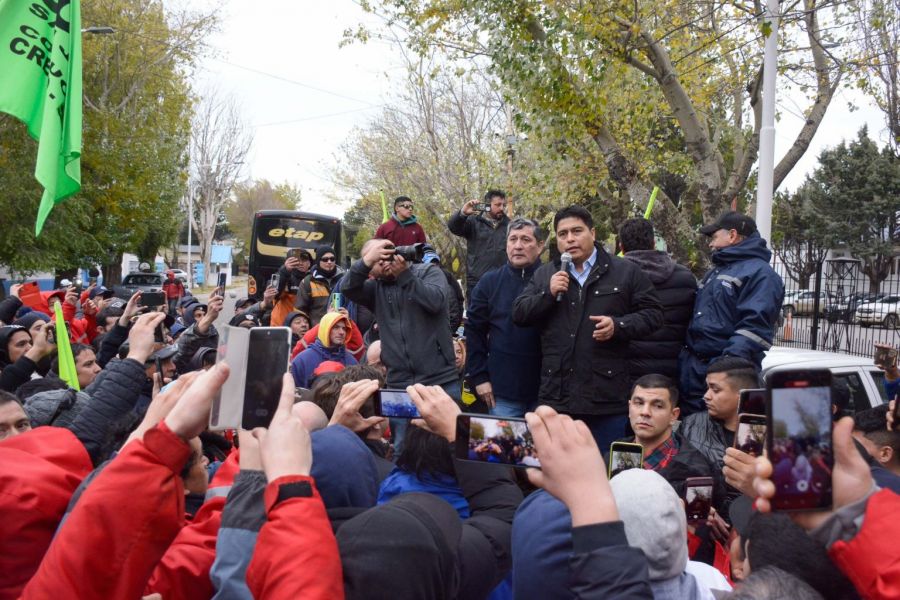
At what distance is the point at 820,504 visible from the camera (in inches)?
64.9

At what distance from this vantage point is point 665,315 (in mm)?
5227

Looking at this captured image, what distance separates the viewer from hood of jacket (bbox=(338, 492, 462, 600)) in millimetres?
1818

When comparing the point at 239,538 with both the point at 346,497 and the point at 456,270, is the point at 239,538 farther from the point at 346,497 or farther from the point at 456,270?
the point at 456,270

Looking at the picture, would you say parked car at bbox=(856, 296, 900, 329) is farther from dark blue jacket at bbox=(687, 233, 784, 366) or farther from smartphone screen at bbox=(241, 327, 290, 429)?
smartphone screen at bbox=(241, 327, 290, 429)

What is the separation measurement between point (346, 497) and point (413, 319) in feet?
9.77

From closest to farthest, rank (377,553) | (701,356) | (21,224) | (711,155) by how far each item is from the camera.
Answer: (377,553)
(701,356)
(711,155)
(21,224)

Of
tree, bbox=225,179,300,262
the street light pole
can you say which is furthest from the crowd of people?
tree, bbox=225,179,300,262

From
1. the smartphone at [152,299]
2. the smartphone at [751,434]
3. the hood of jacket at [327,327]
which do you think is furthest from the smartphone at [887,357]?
the smartphone at [152,299]

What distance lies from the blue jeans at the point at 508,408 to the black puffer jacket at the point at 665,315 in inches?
30.2

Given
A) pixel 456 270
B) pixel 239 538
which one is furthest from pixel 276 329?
pixel 456 270

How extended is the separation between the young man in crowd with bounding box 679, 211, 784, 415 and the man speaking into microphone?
1.37ft

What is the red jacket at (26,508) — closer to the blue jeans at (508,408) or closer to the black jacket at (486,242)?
the blue jeans at (508,408)

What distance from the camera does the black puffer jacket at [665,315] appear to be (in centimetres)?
517

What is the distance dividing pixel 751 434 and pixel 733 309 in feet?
8.47
